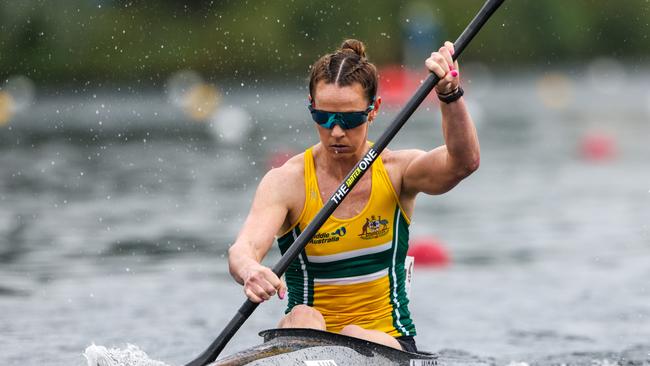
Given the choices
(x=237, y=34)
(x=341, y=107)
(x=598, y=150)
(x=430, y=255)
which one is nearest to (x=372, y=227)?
(x=341, y=107)

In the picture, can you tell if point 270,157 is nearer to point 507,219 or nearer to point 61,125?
point 507,219

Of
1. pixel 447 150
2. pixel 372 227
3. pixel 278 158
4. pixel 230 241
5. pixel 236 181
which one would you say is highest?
pixel 278 158

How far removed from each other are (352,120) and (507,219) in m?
11.5

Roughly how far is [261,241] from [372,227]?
648mm

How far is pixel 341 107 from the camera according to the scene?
6633 mm

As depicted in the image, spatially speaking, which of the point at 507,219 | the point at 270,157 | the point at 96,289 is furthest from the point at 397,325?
the point at 270,157

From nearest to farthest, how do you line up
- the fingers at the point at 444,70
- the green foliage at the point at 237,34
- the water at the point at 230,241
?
the fingers at the point at 444,70 < the water at the point at 230,241 < the green foliage at the point at 237,34

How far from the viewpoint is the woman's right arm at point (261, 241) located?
6.37 m

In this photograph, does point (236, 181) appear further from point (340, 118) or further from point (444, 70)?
point (444, 70)

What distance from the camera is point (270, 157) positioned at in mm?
26531

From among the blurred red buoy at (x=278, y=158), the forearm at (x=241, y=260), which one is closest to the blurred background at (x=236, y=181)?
the blurred red buoy at (x=278, y=158)

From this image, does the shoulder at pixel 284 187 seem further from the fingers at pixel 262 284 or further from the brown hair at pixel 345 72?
the fingers at pixel 262 284

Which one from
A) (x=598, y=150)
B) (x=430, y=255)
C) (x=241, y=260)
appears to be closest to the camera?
(x=241, y=260)

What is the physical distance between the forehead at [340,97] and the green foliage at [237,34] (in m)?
45.9
